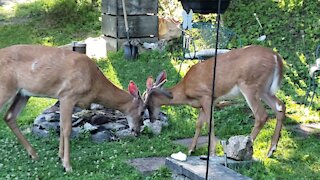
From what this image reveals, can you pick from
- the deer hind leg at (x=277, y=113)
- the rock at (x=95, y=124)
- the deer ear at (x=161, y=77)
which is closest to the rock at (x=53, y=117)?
the rock at (x=95, y=124)

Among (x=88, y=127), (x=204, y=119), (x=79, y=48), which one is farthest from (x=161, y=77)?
(x=79, y=48)

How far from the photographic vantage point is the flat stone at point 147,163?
20.9ft

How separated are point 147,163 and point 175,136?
121cm

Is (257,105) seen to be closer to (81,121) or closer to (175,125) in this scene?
(175,125)

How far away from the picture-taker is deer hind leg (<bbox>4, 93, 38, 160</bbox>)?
6.90 m

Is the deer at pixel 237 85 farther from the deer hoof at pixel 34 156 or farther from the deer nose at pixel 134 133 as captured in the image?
the deer hoof at pixel 34 156

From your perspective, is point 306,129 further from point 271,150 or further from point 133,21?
point 133,21

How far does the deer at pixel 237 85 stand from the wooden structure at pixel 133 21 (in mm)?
5503

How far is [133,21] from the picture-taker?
12.7 meters

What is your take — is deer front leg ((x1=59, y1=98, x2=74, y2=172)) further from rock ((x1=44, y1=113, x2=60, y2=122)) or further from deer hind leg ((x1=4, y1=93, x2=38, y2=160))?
rock ((x1=44, y1=113, x2=60, y2=122))

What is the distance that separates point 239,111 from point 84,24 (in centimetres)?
744

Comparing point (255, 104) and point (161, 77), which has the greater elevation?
point (161, 77)

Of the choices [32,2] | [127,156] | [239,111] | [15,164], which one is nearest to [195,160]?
[127,156]

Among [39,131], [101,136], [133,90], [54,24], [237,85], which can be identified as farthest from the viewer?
[54,24]
